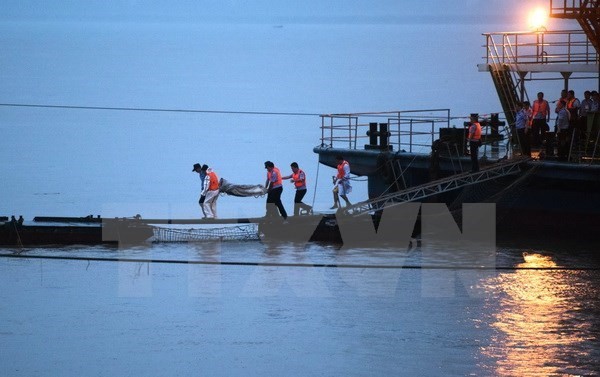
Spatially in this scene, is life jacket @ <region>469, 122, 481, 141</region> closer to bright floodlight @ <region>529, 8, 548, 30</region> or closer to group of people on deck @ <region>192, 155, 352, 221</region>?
group of people on deck @ <region>192, 155, 352, 221</region>

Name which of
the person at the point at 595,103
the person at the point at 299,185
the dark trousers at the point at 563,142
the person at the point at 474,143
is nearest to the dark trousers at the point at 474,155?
the person at the point at 474,143

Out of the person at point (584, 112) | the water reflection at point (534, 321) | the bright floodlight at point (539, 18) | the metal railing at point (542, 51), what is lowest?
the water reflection at point (534, 321)

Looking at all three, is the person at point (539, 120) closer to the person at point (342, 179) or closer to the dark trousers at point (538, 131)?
the dark trousers at point (538, 131)

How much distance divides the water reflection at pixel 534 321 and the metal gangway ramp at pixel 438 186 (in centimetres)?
414

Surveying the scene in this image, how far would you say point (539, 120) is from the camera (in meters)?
27.1

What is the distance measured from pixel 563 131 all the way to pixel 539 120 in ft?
5.47

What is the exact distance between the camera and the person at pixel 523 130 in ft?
87.2

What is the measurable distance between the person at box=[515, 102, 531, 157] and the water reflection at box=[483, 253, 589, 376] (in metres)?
5.75

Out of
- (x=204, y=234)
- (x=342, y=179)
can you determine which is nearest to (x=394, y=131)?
(x=342, y=179)

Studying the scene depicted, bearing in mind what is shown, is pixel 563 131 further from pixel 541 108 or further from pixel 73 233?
pixel 73 233

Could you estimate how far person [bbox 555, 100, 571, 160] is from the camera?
25.4m

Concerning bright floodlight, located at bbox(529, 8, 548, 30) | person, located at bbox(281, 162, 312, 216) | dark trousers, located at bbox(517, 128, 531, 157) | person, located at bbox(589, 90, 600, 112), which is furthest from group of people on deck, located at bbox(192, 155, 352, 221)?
bright floodlight, located at bbox(529, 8, 548, 30)

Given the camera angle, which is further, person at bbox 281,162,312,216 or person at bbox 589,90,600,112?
person at bbox 589,90,600,112

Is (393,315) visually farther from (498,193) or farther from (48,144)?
(48,144)
